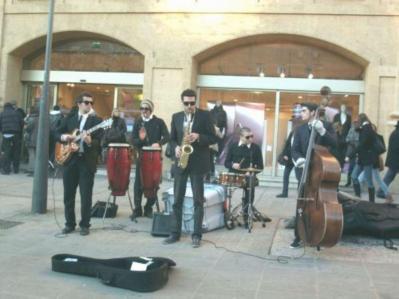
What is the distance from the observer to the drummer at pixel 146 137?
29.4ft

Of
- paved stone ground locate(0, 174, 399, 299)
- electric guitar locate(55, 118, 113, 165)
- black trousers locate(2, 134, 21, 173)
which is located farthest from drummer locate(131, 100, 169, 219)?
black trousers locate(2, 134, 21, 173)

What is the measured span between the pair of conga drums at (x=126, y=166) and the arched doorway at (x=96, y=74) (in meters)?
7.37

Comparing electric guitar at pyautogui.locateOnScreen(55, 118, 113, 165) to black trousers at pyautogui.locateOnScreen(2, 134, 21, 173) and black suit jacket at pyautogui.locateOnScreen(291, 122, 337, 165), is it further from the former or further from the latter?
black trousers at pyautogui.locateOnScreen(2, 134, 21, 173)

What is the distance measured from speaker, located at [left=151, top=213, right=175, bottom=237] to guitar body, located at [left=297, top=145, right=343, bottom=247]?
79.4 inches

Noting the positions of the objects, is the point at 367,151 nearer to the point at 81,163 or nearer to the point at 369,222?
the point at 369,222

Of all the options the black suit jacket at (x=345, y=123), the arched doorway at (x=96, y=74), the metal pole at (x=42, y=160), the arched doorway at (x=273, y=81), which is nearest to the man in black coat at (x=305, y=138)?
the metal pole at (x=42, y=160)

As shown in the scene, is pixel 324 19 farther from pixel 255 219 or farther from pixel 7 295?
pixel 7 295

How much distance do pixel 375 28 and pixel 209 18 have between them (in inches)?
175

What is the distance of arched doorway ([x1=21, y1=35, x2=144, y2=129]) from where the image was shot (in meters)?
16.2

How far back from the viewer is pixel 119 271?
5215 mm

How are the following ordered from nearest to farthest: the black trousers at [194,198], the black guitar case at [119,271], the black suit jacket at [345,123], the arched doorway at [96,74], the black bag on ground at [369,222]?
the black guitar case at [119,271] < the black trousers at [194,198] < the black bag on ground at [369,222] < the black suit jacket at [345,123] < the arched doorway at [96,74]

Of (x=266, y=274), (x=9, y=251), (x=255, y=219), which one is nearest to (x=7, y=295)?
(x=9, y=251)

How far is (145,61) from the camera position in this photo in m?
15.4

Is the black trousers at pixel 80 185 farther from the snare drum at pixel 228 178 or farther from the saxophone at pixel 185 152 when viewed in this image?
the snare drum at pixel 228 178
